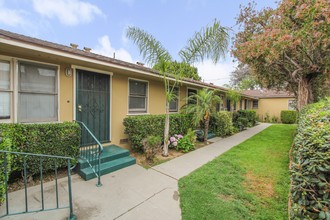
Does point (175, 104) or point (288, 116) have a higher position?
point (175, 104)

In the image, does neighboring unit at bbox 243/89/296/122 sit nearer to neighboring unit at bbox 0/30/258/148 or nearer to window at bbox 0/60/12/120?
neighboring unit at bbox 0/30/258/148

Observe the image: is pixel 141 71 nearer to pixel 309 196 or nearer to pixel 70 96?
pixel 70 96

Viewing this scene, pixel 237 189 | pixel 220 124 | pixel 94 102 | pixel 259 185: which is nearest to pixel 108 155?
pixel 94 102

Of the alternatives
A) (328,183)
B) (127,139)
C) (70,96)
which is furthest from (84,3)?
(328,183)

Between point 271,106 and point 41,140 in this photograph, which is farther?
point 271,106

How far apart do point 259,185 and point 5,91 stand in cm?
610

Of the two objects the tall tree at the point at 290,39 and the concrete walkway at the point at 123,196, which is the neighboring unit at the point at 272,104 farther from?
the concrete walkway at the point at 123,196

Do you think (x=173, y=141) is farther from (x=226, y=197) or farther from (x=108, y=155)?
(x=226, y=197)

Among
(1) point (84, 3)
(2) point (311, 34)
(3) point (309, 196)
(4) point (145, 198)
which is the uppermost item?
(1) point (84, 3)

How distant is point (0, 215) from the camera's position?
2.52 metres

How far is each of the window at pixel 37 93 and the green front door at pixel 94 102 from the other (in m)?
0.61

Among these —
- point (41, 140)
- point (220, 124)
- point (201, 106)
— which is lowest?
point (220, 124)

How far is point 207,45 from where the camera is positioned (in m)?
5.33

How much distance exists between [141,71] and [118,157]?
2.91 metres
